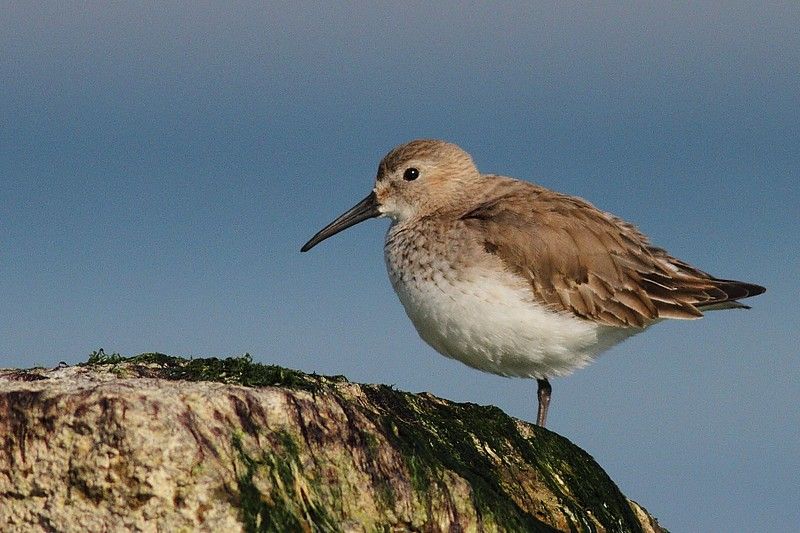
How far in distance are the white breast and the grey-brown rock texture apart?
198 cm

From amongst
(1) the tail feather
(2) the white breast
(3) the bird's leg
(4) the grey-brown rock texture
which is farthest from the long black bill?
(4) the grey-brown rock texture

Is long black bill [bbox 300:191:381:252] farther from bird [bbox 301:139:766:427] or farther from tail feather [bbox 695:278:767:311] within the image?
tail feather [bbox 695:278:767:311]

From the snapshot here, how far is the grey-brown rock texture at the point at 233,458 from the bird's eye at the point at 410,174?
396 cm

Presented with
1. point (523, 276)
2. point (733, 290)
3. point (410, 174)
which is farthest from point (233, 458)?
point (733, 290)

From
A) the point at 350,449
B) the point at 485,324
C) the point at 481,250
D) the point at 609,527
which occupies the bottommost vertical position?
the point at 609,527

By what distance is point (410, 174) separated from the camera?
10359 mm

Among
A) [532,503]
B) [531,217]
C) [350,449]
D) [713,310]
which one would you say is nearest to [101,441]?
[350,449]

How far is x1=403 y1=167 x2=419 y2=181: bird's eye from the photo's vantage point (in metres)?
10.3

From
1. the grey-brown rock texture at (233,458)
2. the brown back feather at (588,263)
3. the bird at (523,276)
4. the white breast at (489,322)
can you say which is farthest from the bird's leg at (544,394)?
the grey-brown rock texture at (233,458)

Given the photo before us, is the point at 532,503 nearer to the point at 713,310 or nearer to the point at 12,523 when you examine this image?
the point at 12,523

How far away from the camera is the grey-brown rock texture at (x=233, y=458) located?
5301 millimetres

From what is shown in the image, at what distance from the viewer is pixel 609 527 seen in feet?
23.6

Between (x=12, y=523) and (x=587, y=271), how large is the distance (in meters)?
5.43

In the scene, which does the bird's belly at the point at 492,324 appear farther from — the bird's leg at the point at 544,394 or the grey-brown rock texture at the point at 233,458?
the grey-brown rock texture at the point at 233,458
